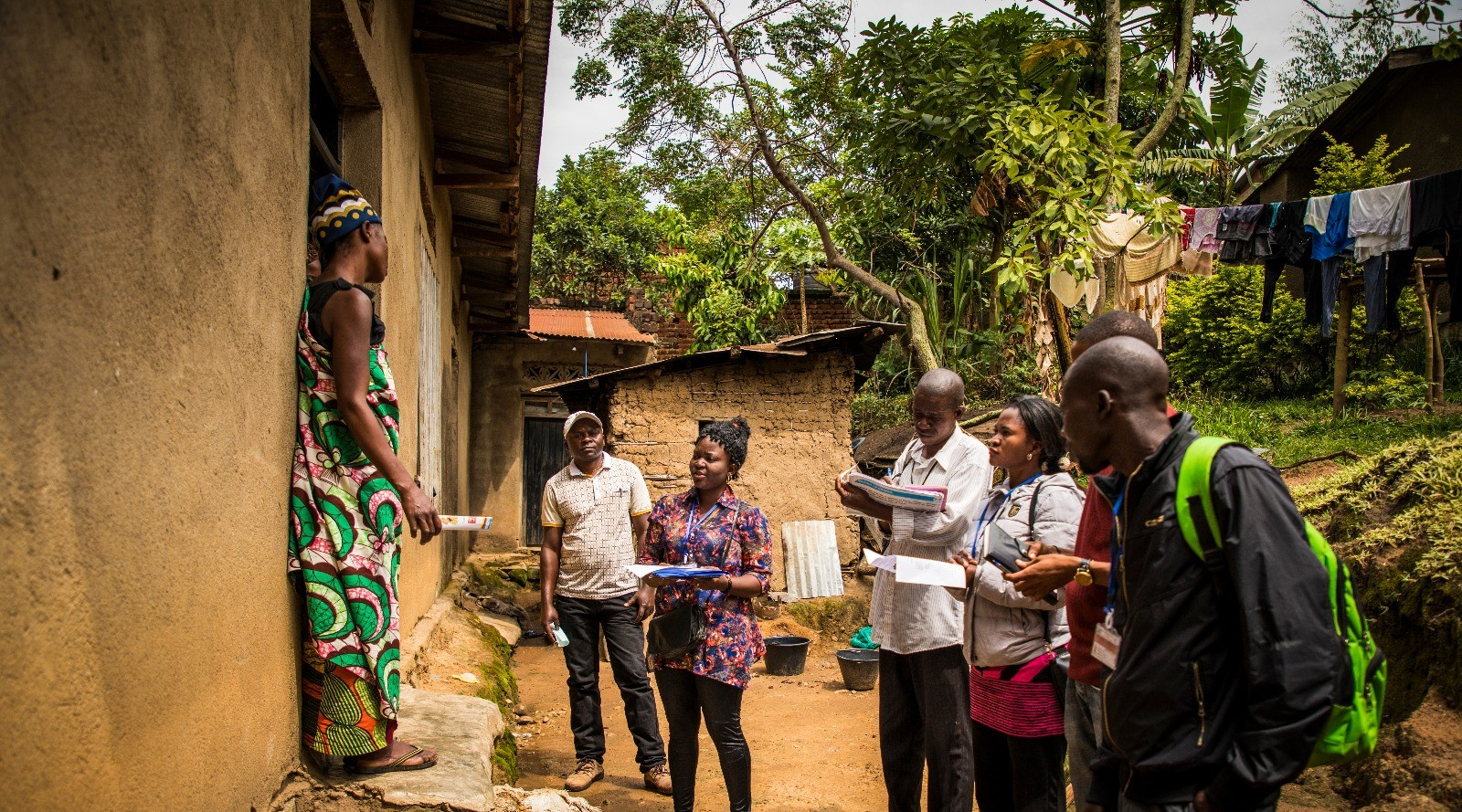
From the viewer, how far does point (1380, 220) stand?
9391 millimetres

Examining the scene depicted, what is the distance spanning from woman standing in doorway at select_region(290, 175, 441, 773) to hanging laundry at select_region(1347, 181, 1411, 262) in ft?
32.0

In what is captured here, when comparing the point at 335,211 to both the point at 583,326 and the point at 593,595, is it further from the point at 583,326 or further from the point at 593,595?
the point at 583,326

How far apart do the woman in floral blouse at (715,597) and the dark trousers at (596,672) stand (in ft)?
3.22

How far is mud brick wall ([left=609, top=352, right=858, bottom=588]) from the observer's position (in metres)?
10.2

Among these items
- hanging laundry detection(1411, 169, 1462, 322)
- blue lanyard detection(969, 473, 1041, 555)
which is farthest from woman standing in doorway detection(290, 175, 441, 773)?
hanging laundry detection(1411, 169, 1462, 322)

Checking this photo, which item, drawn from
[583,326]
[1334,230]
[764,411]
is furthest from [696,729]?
[583,326]

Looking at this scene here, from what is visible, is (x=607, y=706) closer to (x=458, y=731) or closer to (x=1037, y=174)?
(x=458, y=731)

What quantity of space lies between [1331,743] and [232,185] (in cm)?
262

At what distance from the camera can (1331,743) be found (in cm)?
176

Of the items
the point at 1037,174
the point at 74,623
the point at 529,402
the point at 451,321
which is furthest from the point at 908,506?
the point at 529,402

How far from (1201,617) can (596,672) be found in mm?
3921

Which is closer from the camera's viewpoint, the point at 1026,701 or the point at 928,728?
the point at 1026,701

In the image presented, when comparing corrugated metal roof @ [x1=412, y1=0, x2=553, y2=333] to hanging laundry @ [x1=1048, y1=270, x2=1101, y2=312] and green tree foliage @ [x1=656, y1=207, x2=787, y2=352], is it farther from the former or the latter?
green tree foliage @ [x1=656, y1=207, x2=787, y2=352]

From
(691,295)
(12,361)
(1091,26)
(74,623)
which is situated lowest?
(74,623)
